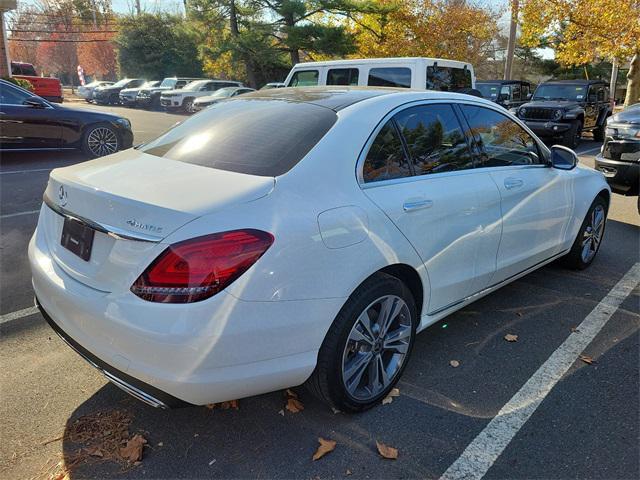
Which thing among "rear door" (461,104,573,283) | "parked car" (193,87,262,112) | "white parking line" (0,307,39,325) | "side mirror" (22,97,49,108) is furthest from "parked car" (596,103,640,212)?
"parked car" (193,87,262,112)

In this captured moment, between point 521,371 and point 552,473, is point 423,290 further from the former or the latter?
point 552,473

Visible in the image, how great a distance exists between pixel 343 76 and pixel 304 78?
110 cm

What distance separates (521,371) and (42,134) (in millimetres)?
9365

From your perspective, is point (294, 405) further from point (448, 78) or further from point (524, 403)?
point (448, 78)

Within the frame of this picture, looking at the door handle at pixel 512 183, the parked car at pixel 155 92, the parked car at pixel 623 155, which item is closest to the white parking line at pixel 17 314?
the door handle at pixel 512 183

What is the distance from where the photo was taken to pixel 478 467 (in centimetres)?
236

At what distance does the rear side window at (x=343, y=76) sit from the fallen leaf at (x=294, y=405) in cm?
770

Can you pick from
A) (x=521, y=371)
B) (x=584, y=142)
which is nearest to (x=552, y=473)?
(x=521, y=371)

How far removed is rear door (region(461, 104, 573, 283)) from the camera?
3.51 metres

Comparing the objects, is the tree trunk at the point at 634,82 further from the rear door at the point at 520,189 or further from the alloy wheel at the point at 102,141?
the rear door at the point at 520,189

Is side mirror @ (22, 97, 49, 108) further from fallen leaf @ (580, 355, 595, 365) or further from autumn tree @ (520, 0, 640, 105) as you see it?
autumn tree @ (520, 0, 640, 105)

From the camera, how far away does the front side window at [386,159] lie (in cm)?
268

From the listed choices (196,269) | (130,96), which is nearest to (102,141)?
(196,269)

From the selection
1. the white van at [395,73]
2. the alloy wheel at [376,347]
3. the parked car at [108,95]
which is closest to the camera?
→ the alloy wheel at [376,347]
